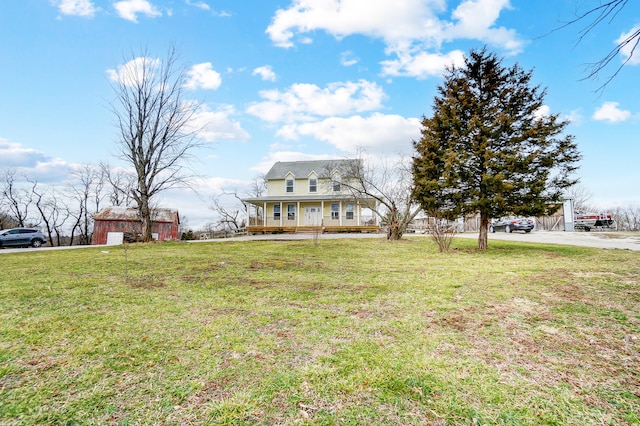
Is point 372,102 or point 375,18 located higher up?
point 372,102

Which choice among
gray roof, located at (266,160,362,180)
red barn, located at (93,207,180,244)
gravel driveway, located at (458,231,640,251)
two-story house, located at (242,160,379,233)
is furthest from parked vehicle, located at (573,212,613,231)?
red barn, located at (93,207,180,244)

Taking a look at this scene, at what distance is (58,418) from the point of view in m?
1.91

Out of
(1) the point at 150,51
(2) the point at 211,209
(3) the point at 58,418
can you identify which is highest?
(1) the point at 150,51

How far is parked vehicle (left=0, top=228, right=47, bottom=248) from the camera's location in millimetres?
20359

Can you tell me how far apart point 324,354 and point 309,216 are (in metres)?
25.7

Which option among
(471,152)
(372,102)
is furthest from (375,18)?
(372,102)

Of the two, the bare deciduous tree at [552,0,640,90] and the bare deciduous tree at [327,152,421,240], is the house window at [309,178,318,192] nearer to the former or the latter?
the bare deciduous tree at [327,152,421,240]

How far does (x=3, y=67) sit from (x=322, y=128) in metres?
17.4

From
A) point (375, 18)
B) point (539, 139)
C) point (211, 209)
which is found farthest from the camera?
point (211, 209)

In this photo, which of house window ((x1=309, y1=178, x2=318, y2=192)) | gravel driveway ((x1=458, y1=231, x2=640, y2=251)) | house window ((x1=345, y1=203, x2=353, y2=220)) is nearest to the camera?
gravel driveway ((x1=458, y1=231, x2=640, y2=251))

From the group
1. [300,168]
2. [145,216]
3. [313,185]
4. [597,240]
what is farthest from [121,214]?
[597,240]

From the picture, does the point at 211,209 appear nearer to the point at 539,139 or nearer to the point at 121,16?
the point at 121,16

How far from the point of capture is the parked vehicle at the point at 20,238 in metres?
20.4

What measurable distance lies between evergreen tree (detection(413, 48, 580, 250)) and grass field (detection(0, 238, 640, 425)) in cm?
577
